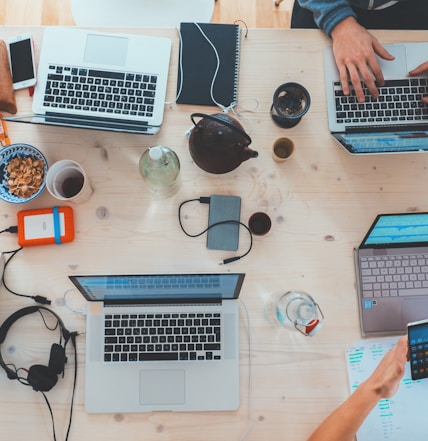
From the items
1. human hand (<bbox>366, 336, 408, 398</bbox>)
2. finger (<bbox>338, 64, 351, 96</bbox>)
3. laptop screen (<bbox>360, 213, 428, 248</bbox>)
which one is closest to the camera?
human hand (<bbox>366, 336, 408, 398</bbox>)

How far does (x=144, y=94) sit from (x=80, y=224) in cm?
37

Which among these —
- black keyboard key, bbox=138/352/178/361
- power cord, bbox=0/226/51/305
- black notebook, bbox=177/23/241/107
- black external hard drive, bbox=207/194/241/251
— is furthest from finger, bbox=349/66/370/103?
power cord, bbox=0/226/51/305

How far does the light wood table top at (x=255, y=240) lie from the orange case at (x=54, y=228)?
0.02 meters

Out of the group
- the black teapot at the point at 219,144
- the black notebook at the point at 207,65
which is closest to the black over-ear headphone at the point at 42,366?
the black teapot at the point at 219,144

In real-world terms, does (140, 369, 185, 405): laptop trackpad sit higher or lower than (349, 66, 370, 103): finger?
lower

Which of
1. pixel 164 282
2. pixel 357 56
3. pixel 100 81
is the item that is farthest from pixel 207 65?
pixel 164 282

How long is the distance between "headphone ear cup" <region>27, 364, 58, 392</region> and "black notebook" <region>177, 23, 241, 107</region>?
0.74 m

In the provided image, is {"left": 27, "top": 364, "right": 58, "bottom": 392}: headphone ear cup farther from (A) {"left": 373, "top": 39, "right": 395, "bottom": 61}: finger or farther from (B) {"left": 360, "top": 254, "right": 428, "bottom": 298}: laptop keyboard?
(A) {"left": 373, "top": 39, "right": 395, "bottom": 61}: finger

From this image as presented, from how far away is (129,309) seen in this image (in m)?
0.98

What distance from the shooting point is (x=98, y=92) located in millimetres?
1023

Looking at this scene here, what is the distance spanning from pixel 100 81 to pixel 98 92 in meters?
0.03

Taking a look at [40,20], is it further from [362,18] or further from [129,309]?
[129,309]

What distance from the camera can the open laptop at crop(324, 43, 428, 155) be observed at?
3.35 feet

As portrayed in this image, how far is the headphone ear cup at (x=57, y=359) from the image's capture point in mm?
936
